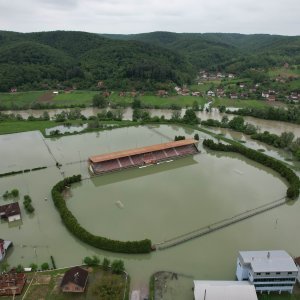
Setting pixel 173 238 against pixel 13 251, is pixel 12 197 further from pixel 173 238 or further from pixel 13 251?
pixel 173 238

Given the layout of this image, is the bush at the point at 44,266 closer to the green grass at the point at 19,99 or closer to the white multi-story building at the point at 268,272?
the white multi-story building at the point at 268,272

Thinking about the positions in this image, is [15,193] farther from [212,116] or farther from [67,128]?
[212,116]

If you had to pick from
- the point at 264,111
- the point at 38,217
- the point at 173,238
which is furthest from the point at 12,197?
the point at 264,111

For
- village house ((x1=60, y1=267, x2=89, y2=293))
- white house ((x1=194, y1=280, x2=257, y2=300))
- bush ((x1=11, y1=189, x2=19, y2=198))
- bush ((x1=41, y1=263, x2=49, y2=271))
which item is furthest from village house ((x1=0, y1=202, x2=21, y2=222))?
white house ((x1=194, y1=280, x2=257, y2=300))

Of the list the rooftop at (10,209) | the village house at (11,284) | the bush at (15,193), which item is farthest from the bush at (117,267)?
the bush at (15,193)

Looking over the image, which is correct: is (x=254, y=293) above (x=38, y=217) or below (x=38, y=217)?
above

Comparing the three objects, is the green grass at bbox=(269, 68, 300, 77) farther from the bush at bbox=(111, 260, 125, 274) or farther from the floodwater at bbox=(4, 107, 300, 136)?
the bush at bbox=(111, 260, 125, 274)

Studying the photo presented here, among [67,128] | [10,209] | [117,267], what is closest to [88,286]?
[117,267]
